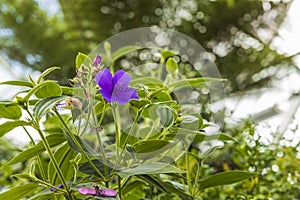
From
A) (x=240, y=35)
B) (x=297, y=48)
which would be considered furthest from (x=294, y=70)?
(x=240, y=35)

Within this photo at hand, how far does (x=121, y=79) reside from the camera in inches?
14.3

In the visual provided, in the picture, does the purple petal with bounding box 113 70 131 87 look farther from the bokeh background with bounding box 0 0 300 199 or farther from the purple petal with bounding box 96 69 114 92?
the bokeh background with bounding box 0 0 300 199

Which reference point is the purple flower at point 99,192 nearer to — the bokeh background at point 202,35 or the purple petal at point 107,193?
the purple petal at point 107,193

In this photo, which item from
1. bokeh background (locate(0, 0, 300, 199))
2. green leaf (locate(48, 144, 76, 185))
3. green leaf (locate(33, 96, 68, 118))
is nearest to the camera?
green leaf (locate(33, 96, 68, 118))

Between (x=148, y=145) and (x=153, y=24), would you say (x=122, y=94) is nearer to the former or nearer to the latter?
(x=148, y=145)

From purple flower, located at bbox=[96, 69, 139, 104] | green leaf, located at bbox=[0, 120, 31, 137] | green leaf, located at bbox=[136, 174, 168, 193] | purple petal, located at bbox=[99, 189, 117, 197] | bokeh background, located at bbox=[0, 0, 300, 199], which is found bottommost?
purple petal, located at bbox=[99, 189, 117, 197]

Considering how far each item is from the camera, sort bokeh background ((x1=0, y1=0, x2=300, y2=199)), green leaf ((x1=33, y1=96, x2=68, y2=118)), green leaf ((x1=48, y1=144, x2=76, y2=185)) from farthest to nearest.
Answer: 1. bokeh background ((x1=0, y1=0, x2=300, y2=199))
2. green leaf ((x1=48, y1=144, x2=76, y2=185))
3. green leaf ((x1=33, y1=96, x2=68, y2=118))

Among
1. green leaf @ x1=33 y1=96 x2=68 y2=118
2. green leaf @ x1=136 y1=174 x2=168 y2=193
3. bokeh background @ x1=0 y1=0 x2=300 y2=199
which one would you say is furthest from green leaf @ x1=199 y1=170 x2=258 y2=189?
bokeh background @ x1=0 y1=0 x2=300 y2=199

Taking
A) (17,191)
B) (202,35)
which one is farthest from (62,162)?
(202,35)

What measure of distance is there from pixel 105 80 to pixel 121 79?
1 centimetres

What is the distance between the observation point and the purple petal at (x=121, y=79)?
36cm

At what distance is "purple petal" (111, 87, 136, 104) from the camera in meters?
0.35

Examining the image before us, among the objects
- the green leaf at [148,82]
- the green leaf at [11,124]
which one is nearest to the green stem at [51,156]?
the green leaf at [11,124]

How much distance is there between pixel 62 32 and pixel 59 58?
4.4 inches
